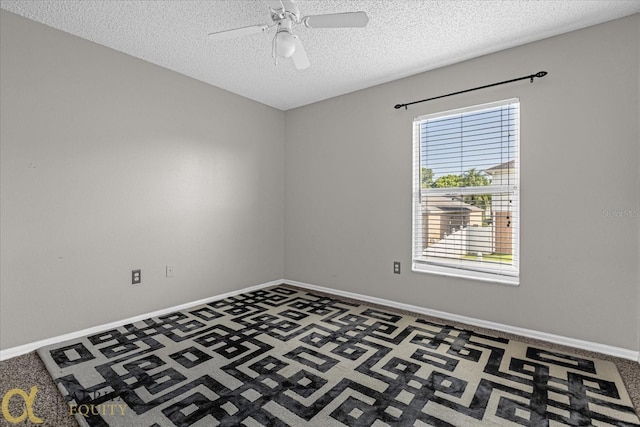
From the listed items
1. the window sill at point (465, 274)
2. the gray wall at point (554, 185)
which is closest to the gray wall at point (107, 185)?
the gray wall at point (554, 185)

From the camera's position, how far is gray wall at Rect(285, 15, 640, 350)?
7.64ft

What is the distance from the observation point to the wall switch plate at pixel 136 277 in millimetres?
2990

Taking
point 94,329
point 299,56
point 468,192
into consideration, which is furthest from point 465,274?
point 94,329

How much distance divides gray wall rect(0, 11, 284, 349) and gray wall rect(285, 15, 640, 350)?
173cm

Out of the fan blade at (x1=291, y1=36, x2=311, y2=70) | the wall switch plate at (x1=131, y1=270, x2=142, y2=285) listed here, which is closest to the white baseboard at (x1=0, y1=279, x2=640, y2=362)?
the wall switch plate at (x1=131, y1=270, x2=142, y2=285)

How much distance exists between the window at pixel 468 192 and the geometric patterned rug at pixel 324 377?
0.67 m

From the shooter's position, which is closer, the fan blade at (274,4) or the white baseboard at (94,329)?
the fan blade at (274,4)

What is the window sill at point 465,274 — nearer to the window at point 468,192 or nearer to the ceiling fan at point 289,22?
the window at point 468,192

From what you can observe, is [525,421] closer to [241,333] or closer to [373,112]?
[241,333]

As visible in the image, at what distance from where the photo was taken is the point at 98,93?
2764 mm

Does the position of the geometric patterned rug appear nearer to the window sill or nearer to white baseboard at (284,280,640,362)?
white baseboard at (284,280,640,362)

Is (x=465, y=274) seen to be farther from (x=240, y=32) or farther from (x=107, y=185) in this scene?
(x=107, y=185)

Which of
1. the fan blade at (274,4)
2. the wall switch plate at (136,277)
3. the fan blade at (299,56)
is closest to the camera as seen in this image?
the fan blade at (274,4)

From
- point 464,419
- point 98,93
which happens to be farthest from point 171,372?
point 98,93
